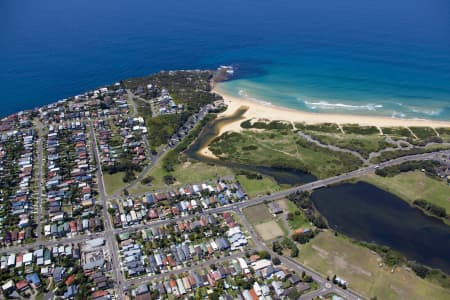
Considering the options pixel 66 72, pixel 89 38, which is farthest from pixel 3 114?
pixel 89 38

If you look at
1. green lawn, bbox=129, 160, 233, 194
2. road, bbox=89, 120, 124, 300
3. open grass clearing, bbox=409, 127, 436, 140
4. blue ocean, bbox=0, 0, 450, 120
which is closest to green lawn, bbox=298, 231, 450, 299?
green lawn, bbox=129, 160, 233, 194

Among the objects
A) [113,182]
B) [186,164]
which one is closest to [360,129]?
[186,164]

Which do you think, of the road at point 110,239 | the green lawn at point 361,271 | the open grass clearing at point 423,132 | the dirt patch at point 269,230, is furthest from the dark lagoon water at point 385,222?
the road at point 110,239

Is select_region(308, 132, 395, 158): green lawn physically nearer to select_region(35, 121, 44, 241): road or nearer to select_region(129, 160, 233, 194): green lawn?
select_region(129, 160, 233, 194): green lawn

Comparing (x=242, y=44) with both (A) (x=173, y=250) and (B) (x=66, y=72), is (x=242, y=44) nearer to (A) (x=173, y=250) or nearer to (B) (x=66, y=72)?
(B) (x=66, y=72)

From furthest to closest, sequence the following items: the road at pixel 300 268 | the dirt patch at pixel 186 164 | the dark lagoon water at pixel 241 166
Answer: the dirt patch at pixel 186 164, the dark lagoon water at pixel 241 166, the road at pixel 300 268

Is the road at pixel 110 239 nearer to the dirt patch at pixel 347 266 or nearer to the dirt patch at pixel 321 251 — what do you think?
the dirt patch at pixel 321 251
